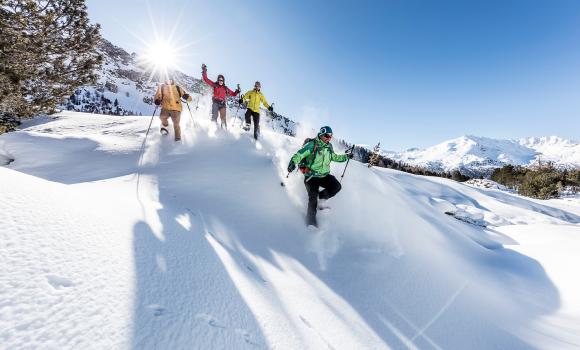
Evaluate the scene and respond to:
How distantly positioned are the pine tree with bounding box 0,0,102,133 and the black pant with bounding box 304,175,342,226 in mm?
12224

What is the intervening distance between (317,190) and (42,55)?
13526mm

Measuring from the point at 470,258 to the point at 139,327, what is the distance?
7193 mm

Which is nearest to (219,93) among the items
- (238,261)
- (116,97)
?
(238,261)

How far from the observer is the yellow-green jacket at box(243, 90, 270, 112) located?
37.0 ft

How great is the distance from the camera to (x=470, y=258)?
21.2ft

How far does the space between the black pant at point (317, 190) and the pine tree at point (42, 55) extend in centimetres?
1222

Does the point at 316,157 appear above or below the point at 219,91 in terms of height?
below

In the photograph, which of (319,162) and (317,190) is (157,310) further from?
(319,162)

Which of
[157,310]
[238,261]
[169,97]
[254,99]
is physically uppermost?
[254,99]

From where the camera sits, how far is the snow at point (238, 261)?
1707 mm

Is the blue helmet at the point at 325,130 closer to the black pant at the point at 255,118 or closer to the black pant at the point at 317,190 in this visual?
the black pant at the point at 317,190

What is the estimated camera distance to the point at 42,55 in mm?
11648

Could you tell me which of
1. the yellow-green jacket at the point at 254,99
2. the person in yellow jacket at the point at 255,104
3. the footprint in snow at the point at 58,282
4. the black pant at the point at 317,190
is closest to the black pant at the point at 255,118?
the person in yellow jacket at the point at 255,104

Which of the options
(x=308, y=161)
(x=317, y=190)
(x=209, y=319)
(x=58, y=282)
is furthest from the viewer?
(x=308, y=161)
